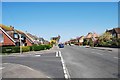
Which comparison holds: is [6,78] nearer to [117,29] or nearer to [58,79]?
[58,79]

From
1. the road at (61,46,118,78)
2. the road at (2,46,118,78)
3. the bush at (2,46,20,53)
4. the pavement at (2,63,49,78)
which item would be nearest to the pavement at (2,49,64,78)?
the road at (2,46,118,78)

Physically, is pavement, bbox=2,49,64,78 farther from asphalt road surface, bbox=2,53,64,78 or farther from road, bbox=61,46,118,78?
road, bbox=61,46,118,78

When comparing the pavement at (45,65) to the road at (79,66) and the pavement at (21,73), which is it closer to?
the road at (79,66)

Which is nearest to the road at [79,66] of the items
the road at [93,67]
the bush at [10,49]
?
the road at [93,67]

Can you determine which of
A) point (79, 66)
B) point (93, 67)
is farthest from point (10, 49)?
point (93, 67)

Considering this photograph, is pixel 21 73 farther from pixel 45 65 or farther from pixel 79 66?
pixel 45 65

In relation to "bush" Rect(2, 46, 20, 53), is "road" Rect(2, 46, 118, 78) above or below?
below

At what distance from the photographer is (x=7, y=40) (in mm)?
50875

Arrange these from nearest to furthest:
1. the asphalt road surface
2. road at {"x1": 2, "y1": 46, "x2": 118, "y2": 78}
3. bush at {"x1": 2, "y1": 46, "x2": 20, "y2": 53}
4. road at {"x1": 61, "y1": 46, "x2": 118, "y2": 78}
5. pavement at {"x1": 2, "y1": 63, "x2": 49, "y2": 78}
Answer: pavement at {"x1": 2, "y1": 63, "x2": 49, "y2": 78}, road at {"x1": 61, "y1": 46, "x2": 118, "y2": 78}, road at {"x1": 2, "y1": 46, "x2": 118, "y2": 78}, the asphalt road surface, bush at {"x1": 2, "y1": 46, "x2": 20, "y2": 53}

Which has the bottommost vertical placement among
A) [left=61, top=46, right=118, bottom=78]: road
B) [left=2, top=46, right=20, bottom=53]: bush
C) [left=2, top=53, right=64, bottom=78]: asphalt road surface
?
[left=2, top=53, right=64, bottom=78]: asphalt road surface

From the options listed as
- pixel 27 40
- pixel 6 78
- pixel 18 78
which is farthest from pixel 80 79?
pixel 27 40

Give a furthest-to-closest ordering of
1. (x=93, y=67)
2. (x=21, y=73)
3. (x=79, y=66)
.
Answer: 1. (x=79, y=66)
2. (x=93, y=67)
3. (x=21, y=73)

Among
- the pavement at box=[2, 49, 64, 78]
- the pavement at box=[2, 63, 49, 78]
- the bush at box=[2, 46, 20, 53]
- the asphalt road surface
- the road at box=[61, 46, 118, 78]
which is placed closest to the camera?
the pavement at box=[2, 63, 49, 78]

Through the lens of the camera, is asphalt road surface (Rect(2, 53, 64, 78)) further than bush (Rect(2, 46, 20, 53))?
No
